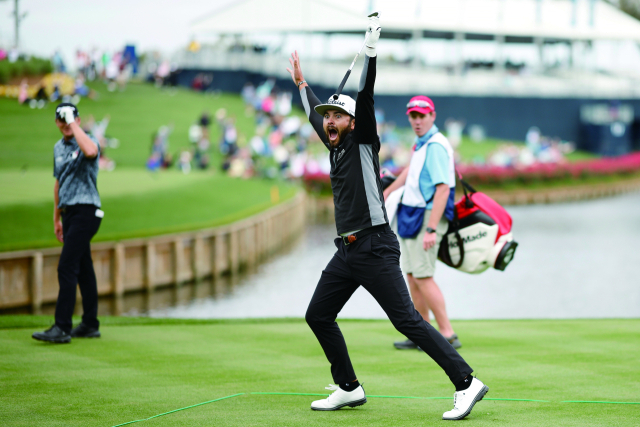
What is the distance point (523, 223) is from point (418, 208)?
2499 centimetres

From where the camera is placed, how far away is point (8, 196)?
18391 mm

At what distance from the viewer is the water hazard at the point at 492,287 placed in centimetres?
1439

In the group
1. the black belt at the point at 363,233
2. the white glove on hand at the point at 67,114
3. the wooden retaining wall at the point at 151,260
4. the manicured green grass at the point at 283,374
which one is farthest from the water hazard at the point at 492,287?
the black belt at the point at 363,233

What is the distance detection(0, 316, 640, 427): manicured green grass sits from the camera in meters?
4.61

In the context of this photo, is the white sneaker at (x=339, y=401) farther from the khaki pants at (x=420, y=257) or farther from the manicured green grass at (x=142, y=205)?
the manicured green grass at (x=142, y=205)

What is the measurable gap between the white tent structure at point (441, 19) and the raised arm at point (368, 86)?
49.0 meters

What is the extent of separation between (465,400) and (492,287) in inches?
517

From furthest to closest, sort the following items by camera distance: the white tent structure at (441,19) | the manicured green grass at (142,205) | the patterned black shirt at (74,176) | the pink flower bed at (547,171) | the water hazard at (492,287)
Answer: the white tent structure at (441,19)
the pink flower bed at (547,171)
the manicured green grass at (142,205)
the water hazard at (492,287)
the patterned black shirt at (74,176)

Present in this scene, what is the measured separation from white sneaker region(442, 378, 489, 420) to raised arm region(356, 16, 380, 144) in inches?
63.0

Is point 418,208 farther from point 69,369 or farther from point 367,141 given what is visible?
point 69,369

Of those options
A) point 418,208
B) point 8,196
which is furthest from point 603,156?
point 418,208

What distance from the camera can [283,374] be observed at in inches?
230

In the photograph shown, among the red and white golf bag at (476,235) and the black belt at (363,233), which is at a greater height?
the black belt at (363,233)

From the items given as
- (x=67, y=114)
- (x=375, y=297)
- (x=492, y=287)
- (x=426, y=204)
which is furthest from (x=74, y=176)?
(x=492, y=287)
